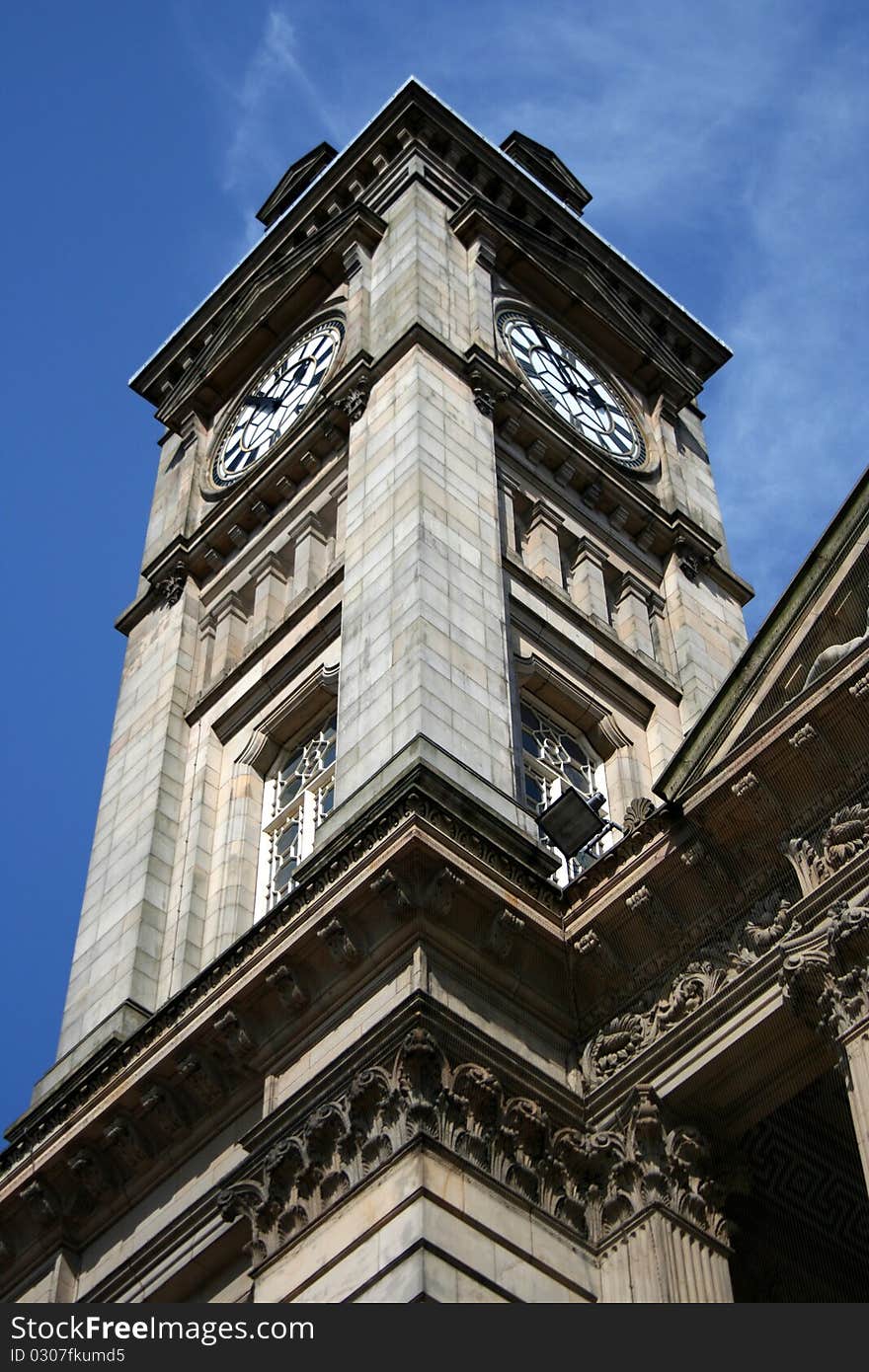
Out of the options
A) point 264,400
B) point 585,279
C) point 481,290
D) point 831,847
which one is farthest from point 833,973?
point 585,279

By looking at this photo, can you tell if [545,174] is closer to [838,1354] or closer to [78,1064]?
[78,1064]

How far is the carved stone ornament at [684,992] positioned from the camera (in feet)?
73.7

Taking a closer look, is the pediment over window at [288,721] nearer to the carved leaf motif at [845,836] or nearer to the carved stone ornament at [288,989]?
the carved stone ornament at [288,989]

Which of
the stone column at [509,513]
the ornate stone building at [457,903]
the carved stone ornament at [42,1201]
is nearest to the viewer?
the ornate stone building at [457,903]

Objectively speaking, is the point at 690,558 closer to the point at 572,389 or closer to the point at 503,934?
the point at 572,389

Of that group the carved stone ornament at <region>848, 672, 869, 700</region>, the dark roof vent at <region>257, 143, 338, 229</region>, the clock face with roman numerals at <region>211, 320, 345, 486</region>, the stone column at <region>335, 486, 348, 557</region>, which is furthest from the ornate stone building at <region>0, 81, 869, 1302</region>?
the dark roof vent at <region>257, 143, 338, 229</region>

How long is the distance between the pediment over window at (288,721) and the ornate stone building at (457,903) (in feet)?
0.20

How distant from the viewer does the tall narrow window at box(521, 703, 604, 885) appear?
30.3 metres

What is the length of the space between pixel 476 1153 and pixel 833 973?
382 centimetres

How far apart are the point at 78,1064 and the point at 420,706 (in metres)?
6.58

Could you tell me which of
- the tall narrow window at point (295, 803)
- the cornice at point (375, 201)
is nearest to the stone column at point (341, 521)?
the tall narrow window at point (295, 803)

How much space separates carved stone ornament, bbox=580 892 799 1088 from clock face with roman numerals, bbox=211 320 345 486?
59.7 feet

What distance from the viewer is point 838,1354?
52.3ft

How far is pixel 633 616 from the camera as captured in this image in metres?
36.2
